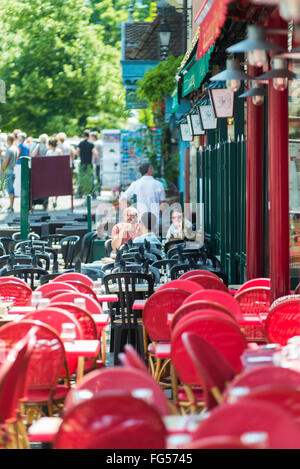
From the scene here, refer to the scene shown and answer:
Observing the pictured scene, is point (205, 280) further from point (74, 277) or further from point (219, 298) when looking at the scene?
point (74, 277)

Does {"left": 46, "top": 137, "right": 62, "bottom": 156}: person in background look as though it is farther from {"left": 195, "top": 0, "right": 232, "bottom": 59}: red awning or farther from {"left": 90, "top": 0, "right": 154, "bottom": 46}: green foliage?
{"left": 90, "top": 0, "right": 154, "bottom": 46}: green foliage

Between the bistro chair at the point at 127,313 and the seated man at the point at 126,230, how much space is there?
294 cm

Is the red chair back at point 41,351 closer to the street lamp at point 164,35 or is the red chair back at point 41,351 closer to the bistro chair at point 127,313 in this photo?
the bistro chair at point 127,313

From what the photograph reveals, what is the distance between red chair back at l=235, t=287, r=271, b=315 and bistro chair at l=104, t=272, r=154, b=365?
1.43 m

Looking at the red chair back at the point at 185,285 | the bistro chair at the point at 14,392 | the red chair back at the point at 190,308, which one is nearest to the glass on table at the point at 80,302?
the red chair back at the point at 185,285

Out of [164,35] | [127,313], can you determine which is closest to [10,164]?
[164,35]

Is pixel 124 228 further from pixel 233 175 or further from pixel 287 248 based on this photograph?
pixel 287 248

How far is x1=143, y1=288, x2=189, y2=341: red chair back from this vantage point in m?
8.91

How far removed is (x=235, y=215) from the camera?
14.6 meters

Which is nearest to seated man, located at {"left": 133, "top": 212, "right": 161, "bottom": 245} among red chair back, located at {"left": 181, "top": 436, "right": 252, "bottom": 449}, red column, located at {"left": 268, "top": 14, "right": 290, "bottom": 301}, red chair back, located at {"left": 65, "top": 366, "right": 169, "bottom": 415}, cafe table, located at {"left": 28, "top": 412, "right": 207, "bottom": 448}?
red column, located at {"left": 268, "top": 14, "right": 290, "bottom": 301}

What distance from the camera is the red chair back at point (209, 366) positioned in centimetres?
555
